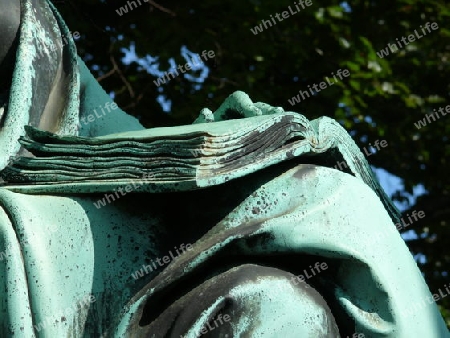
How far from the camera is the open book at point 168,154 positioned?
2.66 metres

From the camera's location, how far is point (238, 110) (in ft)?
10.5

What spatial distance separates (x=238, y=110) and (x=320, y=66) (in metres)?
5.08

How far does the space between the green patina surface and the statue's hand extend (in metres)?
0.24

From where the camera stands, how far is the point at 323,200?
2.77 m

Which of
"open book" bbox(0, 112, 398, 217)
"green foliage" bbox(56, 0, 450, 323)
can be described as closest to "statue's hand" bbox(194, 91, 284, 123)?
"open book" bbox(0, 112, 398, 217)

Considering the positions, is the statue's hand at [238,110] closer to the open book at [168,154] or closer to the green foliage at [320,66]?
the open book at [168,154]

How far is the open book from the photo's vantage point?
2662 mm

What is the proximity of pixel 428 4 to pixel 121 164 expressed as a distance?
6.19 m

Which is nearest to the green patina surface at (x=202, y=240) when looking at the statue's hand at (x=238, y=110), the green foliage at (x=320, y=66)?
the statue's hand at (x=238, y=110)

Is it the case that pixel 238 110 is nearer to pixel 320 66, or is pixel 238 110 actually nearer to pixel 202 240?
pixel 202 240

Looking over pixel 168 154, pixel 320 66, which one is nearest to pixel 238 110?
pixel 168 154

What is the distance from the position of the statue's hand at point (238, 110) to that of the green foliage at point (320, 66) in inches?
158

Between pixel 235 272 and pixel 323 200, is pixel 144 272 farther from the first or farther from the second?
pixel 323 200

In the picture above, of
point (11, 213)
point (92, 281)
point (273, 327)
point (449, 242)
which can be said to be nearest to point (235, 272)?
point (273, 327)
